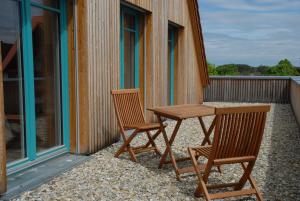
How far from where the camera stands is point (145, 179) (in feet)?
14.0

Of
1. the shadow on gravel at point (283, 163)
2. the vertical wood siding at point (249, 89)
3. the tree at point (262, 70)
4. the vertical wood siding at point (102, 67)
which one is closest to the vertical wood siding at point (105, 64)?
the vertical wood siding at point (102, 67)

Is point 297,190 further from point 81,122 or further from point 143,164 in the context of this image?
point 81,122

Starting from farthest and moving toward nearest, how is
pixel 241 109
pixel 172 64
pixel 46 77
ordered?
pixel 172 64
pixel 46 77
pixel 241 109

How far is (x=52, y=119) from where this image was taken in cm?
503

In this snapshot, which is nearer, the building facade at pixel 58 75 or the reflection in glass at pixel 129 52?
the building facade at pixel 58 75

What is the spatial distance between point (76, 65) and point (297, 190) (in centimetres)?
350

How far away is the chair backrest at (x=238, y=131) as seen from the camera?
338 centimetres

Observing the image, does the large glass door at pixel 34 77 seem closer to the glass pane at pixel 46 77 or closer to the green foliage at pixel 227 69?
the glass pane at pixel 46 77

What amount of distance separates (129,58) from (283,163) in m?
3.99

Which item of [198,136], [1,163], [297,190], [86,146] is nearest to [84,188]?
[1,163]

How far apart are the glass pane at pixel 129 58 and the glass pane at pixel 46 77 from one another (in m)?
2.48

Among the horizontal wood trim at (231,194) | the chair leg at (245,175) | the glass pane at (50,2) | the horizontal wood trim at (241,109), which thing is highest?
the glass pane at (50,2)

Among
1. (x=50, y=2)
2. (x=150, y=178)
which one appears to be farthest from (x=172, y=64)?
(x=150, y=178)

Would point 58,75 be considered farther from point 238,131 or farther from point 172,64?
point 172,64
